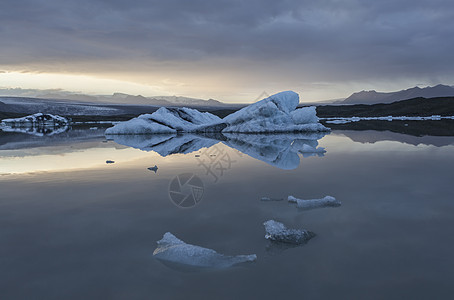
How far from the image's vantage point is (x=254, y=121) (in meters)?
18.9

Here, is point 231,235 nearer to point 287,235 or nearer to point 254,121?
point 287,235

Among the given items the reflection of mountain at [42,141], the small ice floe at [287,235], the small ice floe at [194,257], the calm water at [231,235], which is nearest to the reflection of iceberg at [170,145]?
the reflection of mountain at [42,141]

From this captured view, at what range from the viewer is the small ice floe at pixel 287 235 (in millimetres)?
2688

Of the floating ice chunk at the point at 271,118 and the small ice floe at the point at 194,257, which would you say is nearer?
the small ice floe at the point at 194,257

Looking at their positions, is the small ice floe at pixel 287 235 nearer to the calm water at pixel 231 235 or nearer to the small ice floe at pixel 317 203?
the calm water at pixel 231 235

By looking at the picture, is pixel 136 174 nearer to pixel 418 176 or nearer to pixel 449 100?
pixel 418 176

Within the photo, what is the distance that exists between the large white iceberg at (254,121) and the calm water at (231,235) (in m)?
13.5

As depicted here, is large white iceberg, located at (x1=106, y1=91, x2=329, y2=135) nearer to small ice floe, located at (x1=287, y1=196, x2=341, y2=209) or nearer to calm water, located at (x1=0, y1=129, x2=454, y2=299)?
calm water, located at (x1=0, y1=129, x2=454, y2=299)

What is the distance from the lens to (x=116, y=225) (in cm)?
314

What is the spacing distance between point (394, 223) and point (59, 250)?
2914 mm

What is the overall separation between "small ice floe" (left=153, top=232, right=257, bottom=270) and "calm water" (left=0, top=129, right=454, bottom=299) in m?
0.07

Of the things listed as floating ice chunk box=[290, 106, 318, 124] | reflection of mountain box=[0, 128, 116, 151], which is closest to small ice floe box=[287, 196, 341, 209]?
reflection of mountain box=[0, 128, 116, 151]

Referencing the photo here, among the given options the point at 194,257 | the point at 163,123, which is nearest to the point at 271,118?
the point at 163,123

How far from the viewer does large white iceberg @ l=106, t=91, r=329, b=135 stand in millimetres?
18953
